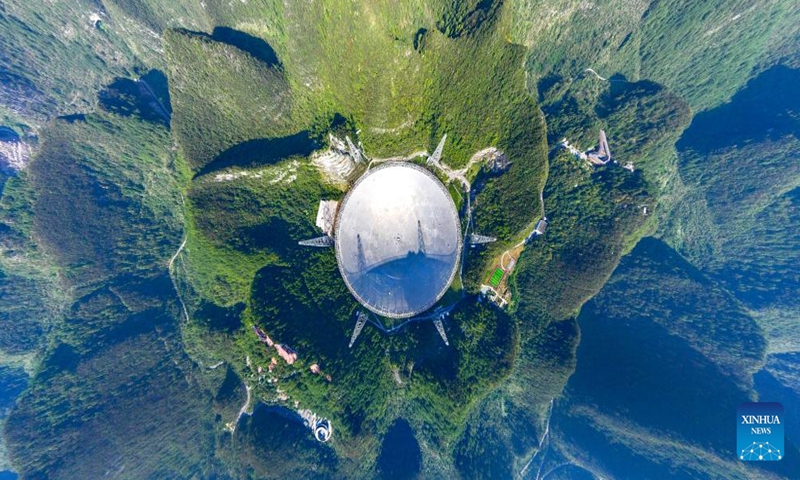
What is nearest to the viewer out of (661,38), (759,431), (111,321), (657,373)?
(759,431)

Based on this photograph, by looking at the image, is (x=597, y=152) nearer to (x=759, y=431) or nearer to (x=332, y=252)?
(x=332, y=252)

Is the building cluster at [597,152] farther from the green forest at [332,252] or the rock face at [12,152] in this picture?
the rock face at [12,152]

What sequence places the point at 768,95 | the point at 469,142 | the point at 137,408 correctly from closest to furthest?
1. the point at 469,142
2. the point at 137,408
3. the point at 768,95

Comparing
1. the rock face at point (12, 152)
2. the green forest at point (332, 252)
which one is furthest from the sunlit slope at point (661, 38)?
the rock face at point (12, 152)

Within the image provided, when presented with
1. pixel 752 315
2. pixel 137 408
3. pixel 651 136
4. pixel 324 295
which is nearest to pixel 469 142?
pixel 651 136

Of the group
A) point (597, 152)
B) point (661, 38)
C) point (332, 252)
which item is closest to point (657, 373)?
point (597, 152)

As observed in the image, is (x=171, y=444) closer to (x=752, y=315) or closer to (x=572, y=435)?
(x=572, y=435)
